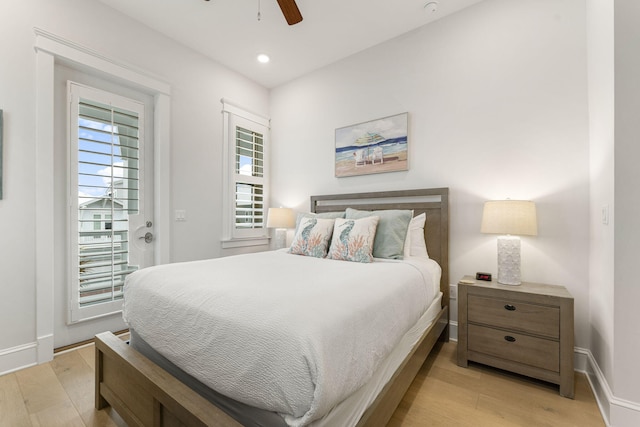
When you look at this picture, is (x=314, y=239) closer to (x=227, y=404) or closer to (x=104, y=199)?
(x=227, y=404)

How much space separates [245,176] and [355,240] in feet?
6.97

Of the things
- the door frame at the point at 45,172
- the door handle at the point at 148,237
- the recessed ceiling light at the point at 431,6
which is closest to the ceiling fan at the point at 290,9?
the recessed ceiling light at the point at 431,6

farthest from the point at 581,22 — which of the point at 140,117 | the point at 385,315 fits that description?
the point at 140,117

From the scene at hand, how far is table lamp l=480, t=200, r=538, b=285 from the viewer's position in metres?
1.96

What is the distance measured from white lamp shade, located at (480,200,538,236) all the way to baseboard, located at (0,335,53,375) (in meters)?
3.48

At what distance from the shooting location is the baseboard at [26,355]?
1943 millimetres

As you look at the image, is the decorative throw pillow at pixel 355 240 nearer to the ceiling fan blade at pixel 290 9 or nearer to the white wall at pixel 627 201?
the white wall at pixel 627 201

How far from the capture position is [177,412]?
3.37 ft

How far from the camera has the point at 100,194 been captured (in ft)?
8.17

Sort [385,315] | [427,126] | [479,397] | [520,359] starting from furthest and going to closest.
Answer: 1. [427,126]
2. [520,359]
3. [479,397]
4. [385,315]

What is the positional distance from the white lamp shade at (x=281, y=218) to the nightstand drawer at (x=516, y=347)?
2.26 m

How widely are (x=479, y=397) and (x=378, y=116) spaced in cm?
261

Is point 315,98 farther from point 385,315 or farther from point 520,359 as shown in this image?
point 520,359

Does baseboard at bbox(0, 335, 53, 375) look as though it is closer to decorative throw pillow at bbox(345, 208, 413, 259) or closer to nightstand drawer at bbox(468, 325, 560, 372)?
decorative throw pillow at bbox(345, 208, 413, 259)
